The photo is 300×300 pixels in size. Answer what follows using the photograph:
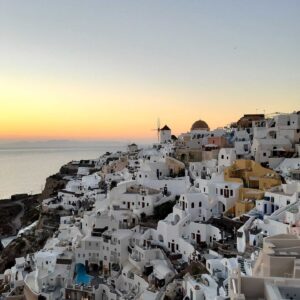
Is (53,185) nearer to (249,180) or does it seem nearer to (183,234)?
(249,180)

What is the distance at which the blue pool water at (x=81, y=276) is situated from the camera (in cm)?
1886

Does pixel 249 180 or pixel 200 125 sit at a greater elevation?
pixel 200 125

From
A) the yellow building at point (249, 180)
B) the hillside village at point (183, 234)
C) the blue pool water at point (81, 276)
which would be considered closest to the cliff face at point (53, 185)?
the hillside village at point (183, 234)

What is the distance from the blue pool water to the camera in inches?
742

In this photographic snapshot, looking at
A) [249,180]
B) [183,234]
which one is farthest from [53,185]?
[183,234]

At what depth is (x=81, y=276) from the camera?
1948cm

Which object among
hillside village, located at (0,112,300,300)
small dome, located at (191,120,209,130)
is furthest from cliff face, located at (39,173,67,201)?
hillside village, located at (0,112,300,300)

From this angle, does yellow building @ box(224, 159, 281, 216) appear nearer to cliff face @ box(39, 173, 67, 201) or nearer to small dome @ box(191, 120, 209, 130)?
small dome @ box(191, 120, 209, 130)

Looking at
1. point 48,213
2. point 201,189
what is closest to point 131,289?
point 201,189

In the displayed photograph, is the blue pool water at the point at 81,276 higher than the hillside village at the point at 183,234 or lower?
lower

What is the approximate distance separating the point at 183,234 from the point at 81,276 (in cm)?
528

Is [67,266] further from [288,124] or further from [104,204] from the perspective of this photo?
[288,124]

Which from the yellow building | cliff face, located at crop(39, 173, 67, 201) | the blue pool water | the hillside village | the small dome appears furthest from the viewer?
cliff face, located at crop(39, 173, 67, 201)

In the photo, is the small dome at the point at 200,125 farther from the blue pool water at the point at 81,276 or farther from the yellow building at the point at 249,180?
the blue pool water at the point at 81,276
